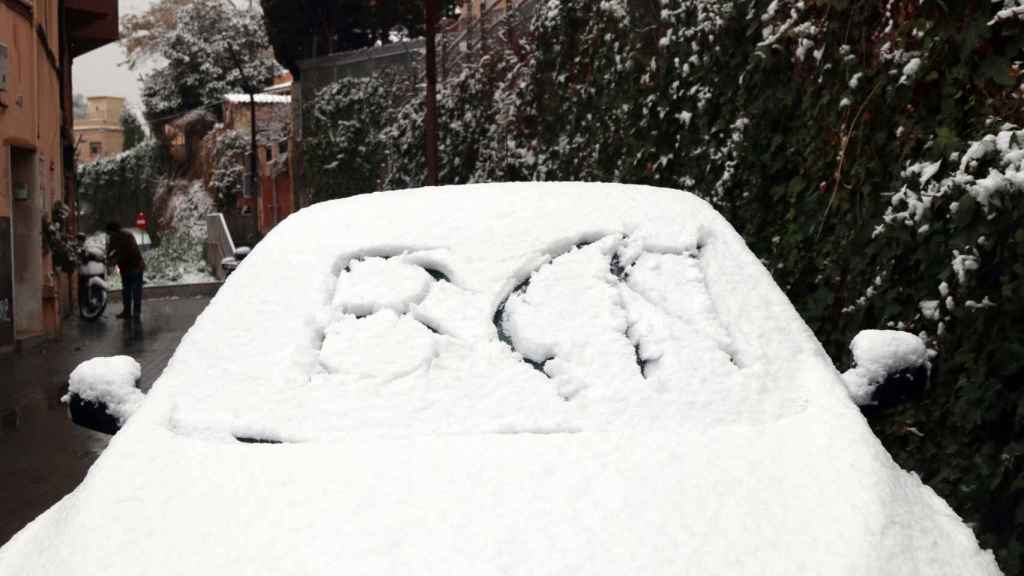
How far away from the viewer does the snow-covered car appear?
2.14 meters

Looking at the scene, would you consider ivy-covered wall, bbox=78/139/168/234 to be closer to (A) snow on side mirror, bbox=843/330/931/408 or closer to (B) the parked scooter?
(B) the parked scooter

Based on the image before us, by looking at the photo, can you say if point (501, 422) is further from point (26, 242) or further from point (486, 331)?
point (26, 242)

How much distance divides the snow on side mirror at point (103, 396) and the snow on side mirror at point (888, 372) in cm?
175

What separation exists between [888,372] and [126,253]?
20.0 metres

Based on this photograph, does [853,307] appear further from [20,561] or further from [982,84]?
[20,561]

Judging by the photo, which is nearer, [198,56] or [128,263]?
[128,263]

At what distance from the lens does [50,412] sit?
1059 centimetres

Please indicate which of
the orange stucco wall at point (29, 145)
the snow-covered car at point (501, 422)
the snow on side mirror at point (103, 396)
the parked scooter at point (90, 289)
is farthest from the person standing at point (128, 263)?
the snow on side mirror at point (103, 396)

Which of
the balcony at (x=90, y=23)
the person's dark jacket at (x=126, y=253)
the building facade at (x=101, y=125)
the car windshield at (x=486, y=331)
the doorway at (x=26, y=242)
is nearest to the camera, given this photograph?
the car windshield at (x=486, y=331)

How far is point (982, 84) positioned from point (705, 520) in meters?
2.91

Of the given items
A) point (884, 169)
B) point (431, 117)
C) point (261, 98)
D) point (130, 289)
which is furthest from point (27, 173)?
point (261, 98)

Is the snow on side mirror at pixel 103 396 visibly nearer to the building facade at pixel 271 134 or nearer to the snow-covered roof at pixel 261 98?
the building facade at pixel 271 134

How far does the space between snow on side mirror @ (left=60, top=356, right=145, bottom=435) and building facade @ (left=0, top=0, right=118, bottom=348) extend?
1330cm

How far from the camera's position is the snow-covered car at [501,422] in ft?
7.02
